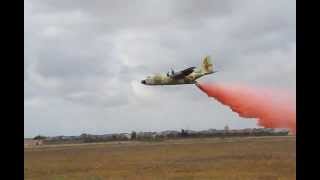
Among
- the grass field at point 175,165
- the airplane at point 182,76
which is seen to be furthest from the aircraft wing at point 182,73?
the grass field at point 175,165

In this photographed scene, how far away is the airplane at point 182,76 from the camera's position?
15.6m

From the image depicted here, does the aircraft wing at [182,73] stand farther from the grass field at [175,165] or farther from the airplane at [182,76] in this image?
the grass field at [175,165]

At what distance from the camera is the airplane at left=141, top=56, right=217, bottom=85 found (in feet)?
51.2

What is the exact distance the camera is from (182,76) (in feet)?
53.4

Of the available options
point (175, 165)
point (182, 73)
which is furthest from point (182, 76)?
point (175, 165)

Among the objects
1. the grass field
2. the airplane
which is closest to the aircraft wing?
the airplane

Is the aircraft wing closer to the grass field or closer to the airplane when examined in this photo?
the airplane

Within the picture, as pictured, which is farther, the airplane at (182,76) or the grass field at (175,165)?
the grass field at (175,165)

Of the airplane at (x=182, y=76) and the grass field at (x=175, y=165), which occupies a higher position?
the airplane at (x=182, y=76)

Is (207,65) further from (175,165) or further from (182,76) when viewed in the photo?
(175,165)

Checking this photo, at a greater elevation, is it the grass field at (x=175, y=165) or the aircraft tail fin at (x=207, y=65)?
the aircraft tail fin at (x=207, y=65)

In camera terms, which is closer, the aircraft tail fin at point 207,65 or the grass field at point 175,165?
the aircraft tail fin at point 207,65
